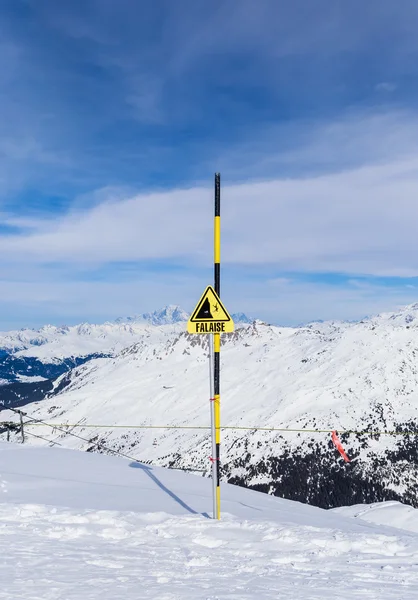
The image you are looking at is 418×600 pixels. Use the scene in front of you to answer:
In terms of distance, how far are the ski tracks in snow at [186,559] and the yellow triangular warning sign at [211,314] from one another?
4.13m

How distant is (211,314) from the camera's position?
465 inches

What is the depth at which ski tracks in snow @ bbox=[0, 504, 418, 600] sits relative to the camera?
22.4ft

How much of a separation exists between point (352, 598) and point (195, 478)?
12735mm

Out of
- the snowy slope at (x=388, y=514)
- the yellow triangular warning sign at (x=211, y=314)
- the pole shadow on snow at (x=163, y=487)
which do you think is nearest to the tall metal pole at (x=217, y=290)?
the yellow triangular warning sign at (x=211, y=314)

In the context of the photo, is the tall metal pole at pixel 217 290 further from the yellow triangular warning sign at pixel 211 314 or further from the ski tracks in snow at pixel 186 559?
the ski tracks in snow at pixel 186 559

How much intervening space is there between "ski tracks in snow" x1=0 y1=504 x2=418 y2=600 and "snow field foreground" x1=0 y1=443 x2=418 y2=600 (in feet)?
0.05

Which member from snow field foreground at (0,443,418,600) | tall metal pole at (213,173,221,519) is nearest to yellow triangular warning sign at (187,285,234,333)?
tall metal pole at (213,173,221,519)

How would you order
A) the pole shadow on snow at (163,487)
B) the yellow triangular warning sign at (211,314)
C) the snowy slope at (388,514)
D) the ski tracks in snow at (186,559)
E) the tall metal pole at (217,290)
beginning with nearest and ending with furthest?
the ski tracks in snow at (186,559) < the yellow triangular warning sign at (211,314) < the tall metal pole at (217,290) < the pole shadow on snow at (163,487) < the snowy slope at (388,514)

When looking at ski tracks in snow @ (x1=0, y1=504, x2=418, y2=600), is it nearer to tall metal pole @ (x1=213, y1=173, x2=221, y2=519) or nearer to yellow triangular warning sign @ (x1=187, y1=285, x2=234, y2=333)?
tall metal pole @ (x1=213, y1=173, x2=221, y2=519)

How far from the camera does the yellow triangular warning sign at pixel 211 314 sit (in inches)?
464

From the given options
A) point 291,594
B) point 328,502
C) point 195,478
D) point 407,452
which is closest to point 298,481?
point 328,502

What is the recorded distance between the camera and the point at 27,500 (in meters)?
12.0

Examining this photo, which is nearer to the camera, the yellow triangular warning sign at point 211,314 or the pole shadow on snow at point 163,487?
the yellow triangular warning sign at point 211,314

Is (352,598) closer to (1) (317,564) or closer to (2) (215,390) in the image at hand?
(1) (317,564)
